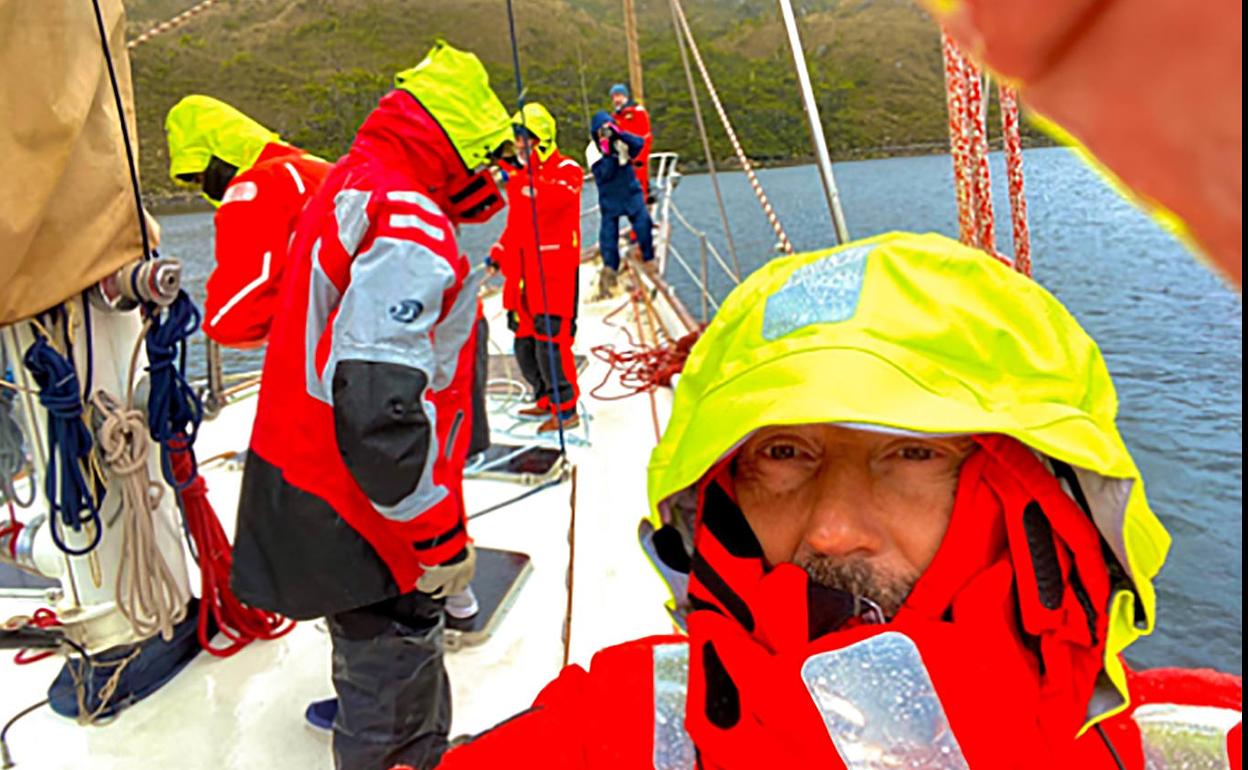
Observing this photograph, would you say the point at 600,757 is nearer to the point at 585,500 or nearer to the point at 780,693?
the point at 780,693

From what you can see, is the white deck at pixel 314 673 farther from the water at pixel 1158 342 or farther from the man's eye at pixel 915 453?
the water at pixel 1158 342

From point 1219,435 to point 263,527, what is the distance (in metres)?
5.35

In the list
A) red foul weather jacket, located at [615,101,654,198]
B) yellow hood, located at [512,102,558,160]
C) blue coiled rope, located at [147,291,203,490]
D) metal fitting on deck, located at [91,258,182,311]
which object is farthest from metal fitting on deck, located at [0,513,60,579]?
red foul weather jacket, located at [615,101,654,198]

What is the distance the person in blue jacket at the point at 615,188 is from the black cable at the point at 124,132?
4.28 metres

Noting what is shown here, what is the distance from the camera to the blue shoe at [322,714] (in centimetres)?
160

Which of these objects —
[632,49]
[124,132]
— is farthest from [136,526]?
[632,49]

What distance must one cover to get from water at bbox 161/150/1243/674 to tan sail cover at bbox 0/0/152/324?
148 cm

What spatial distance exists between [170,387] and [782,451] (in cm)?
128

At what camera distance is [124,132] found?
1428 mm

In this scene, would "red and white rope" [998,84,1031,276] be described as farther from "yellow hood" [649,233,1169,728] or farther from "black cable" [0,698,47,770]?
"black cable" [0,698,47,770]

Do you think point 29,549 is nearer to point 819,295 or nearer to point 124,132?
point 124,132

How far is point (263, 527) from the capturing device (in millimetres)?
1273

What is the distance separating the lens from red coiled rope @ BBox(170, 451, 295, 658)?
68.4 inches

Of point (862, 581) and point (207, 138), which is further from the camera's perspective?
point (207, 138)
